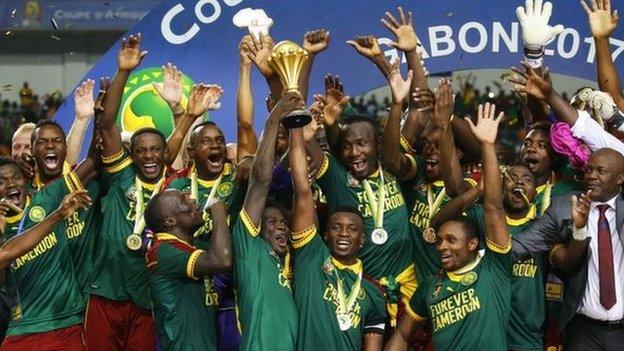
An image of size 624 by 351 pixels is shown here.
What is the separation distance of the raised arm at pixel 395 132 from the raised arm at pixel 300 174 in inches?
32.2

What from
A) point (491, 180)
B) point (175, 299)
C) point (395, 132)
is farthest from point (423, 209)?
point (175, 299)

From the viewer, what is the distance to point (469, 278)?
8.15m

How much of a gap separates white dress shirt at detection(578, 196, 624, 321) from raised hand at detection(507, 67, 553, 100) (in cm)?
74

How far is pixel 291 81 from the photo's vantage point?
26.3ft

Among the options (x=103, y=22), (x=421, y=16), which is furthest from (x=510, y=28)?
(x=103, y=22)

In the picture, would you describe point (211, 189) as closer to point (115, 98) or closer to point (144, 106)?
point (115, 98)

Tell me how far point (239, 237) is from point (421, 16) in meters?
2.92

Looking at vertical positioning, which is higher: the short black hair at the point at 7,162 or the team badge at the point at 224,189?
the short black hair at the point at 7,162

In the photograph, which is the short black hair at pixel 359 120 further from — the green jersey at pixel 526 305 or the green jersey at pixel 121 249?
the green jersey at pixel 121 249

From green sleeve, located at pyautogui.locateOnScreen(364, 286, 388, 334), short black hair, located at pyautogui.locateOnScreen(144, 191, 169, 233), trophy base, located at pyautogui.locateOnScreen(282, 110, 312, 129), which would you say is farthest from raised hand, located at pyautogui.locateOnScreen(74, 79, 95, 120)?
green sleeve, located at pyautogui.locateOnScreen(364, 286, 388, 334)

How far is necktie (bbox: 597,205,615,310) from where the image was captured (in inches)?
331

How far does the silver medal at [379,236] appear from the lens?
28.5 feet

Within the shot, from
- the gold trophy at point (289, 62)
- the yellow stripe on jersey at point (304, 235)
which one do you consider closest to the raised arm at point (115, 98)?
the gold trophy at point (289, 62)

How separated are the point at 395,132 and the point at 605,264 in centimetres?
135
